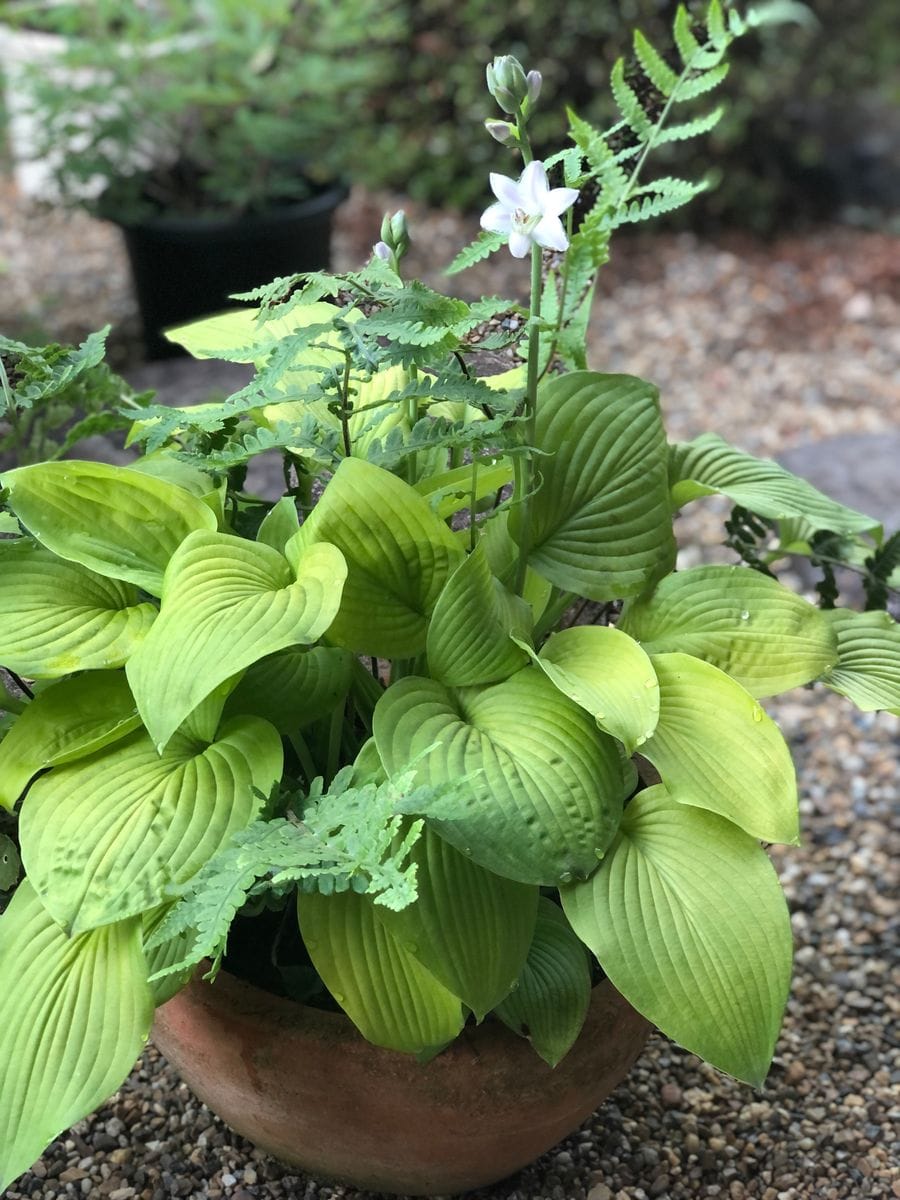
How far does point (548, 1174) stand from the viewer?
1.17 m

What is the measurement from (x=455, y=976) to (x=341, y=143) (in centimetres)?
Answer: 236

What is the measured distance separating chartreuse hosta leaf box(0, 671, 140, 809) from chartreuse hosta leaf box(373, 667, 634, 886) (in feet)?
0.66

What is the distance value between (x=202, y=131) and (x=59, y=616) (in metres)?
2.14

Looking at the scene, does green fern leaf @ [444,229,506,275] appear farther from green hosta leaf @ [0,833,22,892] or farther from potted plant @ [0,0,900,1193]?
green hosta leaf @ [0,833,22,892]

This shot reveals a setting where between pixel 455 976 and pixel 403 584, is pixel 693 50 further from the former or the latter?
pixel 455 976

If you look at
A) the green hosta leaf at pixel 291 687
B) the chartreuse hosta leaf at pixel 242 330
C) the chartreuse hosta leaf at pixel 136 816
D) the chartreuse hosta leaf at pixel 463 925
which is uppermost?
the chartreuse hosta leaf at pixel 242 330

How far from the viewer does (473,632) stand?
926 millimetres

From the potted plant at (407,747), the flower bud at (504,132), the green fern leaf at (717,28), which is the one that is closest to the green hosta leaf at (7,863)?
the potted plant at (407,747)

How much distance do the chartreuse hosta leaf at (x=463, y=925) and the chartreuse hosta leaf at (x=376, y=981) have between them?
1.1 inches

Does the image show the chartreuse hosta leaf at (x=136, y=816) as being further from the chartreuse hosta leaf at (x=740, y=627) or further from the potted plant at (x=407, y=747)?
the chartreuse hosta leaf at (x=740, y=627)

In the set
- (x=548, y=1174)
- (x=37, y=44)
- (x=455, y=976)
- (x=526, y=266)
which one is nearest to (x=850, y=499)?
(x=526, y=266)

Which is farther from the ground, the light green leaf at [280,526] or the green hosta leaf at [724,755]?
the light green leaf at [280,526]

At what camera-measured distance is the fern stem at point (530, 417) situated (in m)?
0.89

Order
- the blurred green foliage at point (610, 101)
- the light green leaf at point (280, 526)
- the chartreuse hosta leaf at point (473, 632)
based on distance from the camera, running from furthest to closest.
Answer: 1. the blurred green foliage at point (610, 101)
2. the light green leaf at point (280, 526)
3. the chartreuse hosta leaf at point (473, 632)
